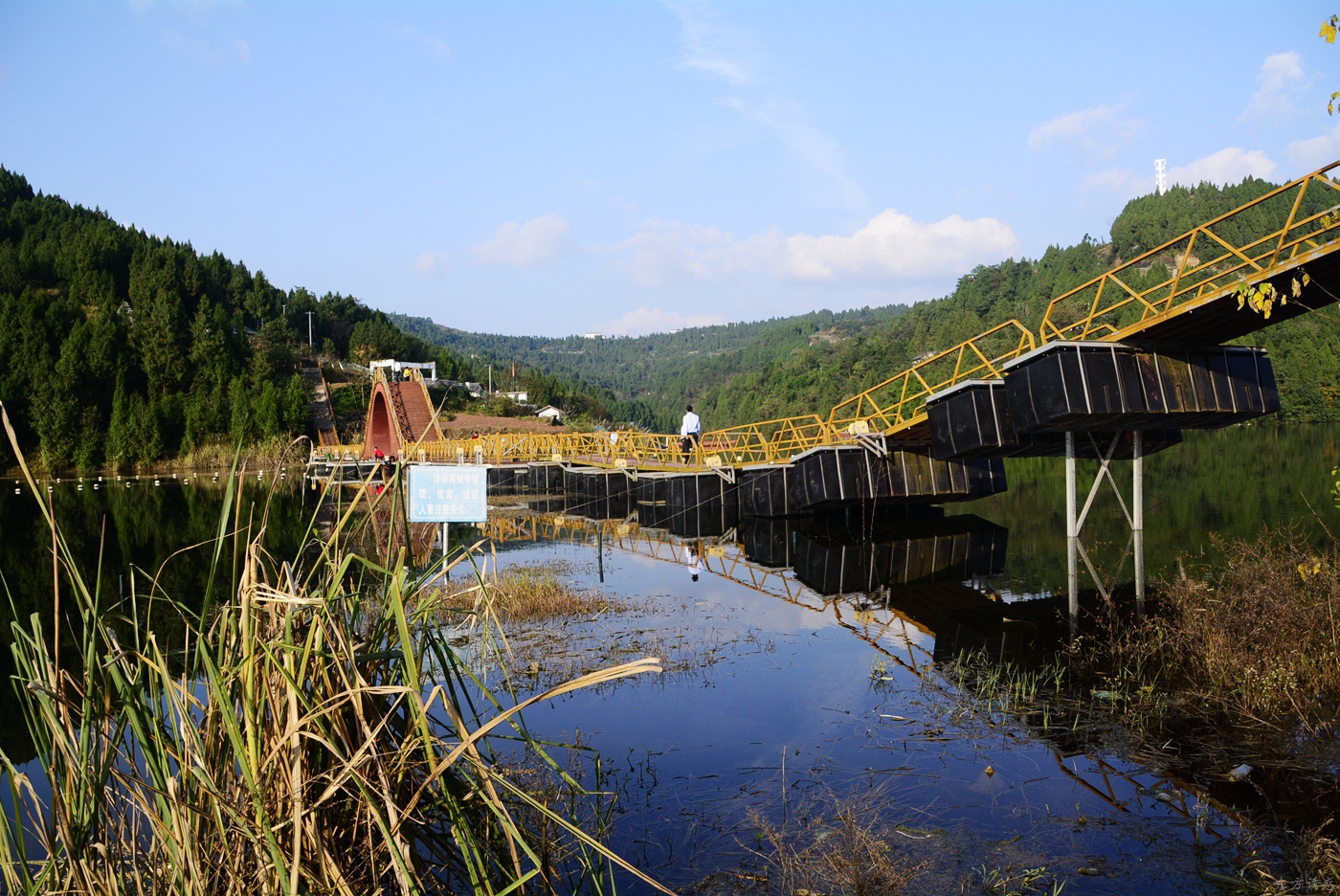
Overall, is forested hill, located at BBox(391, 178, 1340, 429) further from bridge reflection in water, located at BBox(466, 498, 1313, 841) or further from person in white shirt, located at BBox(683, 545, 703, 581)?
person in white shirt, located at BBox(683, 545, 703, 581)

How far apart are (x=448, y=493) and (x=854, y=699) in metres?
5.06

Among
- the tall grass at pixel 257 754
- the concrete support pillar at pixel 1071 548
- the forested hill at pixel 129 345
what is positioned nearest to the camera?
the tall grass at pixel 257 754

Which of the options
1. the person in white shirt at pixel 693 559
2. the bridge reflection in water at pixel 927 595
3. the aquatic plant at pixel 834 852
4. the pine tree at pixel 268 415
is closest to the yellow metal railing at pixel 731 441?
the bridge reflection in water at pixel 927 595

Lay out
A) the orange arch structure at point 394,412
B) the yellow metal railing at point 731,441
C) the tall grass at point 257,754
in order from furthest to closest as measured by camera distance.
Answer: the orange arch structure at point 394,412 < the yellow metal railing at point 731,441 < the tall grass at point 257,754

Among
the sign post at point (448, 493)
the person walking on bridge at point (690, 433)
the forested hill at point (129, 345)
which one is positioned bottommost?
the sign post at point (448, 493)

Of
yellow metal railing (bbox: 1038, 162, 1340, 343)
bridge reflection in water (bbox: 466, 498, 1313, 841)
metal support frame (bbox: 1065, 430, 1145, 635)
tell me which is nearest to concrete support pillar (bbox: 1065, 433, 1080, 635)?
metal support frame (bbox: 1065, 430, 1145, 635)

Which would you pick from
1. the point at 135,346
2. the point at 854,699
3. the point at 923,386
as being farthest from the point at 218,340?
the point at 854,699

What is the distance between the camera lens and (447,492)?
10.3 metres

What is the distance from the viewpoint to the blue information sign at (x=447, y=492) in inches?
403

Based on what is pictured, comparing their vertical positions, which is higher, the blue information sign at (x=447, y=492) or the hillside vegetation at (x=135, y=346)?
the hillside vegetation at (x=135, y=346)

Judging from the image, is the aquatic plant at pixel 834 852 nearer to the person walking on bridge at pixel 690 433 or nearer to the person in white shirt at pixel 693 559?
the person in white shirt at pixel 693 559

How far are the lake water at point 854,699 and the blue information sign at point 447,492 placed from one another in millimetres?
1919

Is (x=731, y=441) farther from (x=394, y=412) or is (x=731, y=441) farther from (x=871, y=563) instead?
(x=394, y=412)

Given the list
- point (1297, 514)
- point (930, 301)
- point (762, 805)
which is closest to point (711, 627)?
point (762, 805)
